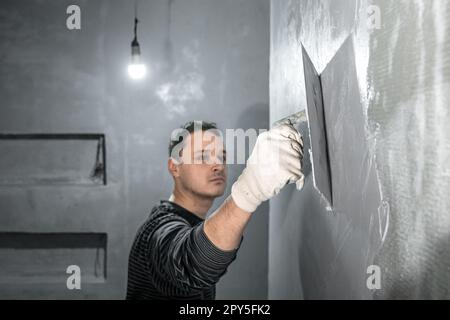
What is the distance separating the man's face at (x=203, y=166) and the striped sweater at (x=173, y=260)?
0.65ft

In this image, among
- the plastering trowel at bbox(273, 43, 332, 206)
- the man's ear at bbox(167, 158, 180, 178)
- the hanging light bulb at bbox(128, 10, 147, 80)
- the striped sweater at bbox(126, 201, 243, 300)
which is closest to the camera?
the plastering trowel at bbox(273, 43, 332, 206)

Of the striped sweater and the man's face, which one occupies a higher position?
the man's face

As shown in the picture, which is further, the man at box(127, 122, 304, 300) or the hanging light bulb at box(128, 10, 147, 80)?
the hanging light bulb at box(128, 10, 147, 80)

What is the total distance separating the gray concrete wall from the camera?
9.27 feet

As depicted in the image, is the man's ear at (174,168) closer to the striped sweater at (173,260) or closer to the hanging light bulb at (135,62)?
the striped sweater at (173,260)

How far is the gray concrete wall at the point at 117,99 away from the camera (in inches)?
111

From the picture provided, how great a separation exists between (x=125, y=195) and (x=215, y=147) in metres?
1.03

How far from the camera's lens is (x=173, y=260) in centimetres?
130

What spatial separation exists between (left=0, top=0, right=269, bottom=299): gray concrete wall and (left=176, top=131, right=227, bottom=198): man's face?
2.50 feet

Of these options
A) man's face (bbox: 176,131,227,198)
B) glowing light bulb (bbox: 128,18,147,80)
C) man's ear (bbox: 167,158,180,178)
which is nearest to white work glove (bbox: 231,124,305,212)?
man's face (bbox: 176,131,227,198)

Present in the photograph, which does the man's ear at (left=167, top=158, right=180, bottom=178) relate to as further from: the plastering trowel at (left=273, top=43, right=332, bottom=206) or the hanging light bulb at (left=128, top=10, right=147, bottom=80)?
the plastering trowel at (left=273, top=43, right=332, bottom=206)

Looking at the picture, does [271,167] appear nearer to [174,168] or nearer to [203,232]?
[203,232]

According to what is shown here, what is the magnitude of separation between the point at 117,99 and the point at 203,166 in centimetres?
110
